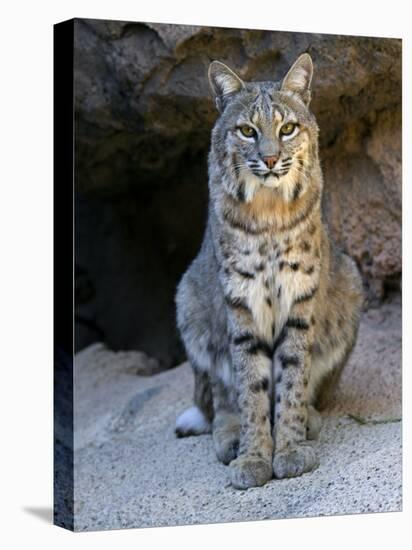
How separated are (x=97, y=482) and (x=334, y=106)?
227cm

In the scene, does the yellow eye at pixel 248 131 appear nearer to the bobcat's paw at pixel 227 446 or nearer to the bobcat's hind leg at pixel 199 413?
the bobcat's hind leg at pixel 199 413

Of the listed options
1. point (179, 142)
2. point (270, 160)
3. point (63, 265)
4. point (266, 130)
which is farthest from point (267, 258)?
point (179, 142)

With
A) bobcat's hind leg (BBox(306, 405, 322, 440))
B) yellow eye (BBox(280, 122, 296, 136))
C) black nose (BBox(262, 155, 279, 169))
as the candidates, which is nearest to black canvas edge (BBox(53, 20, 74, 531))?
black nose (BBox(262, 155, 279, 169))

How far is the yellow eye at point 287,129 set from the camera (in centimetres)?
413

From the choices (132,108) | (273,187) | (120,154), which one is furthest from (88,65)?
(273,187)

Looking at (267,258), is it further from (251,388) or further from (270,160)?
(251,388)

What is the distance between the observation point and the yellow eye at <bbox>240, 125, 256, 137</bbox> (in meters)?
4.12

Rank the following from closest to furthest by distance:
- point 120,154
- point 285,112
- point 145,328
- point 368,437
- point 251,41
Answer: point 285,112 < point 368,437 < point 251,41 < point 120,154 < point 145,328

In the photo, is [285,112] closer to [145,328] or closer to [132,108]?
[132,108]

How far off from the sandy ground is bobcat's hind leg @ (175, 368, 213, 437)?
0.22 feet

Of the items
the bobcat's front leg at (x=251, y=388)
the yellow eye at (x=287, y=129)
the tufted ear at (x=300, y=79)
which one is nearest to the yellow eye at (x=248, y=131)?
the yellow eye at (x=287, y=129)

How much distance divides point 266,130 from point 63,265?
100 cm

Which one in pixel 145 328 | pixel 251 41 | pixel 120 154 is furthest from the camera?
pixel 145 328

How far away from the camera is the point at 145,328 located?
7246mm
